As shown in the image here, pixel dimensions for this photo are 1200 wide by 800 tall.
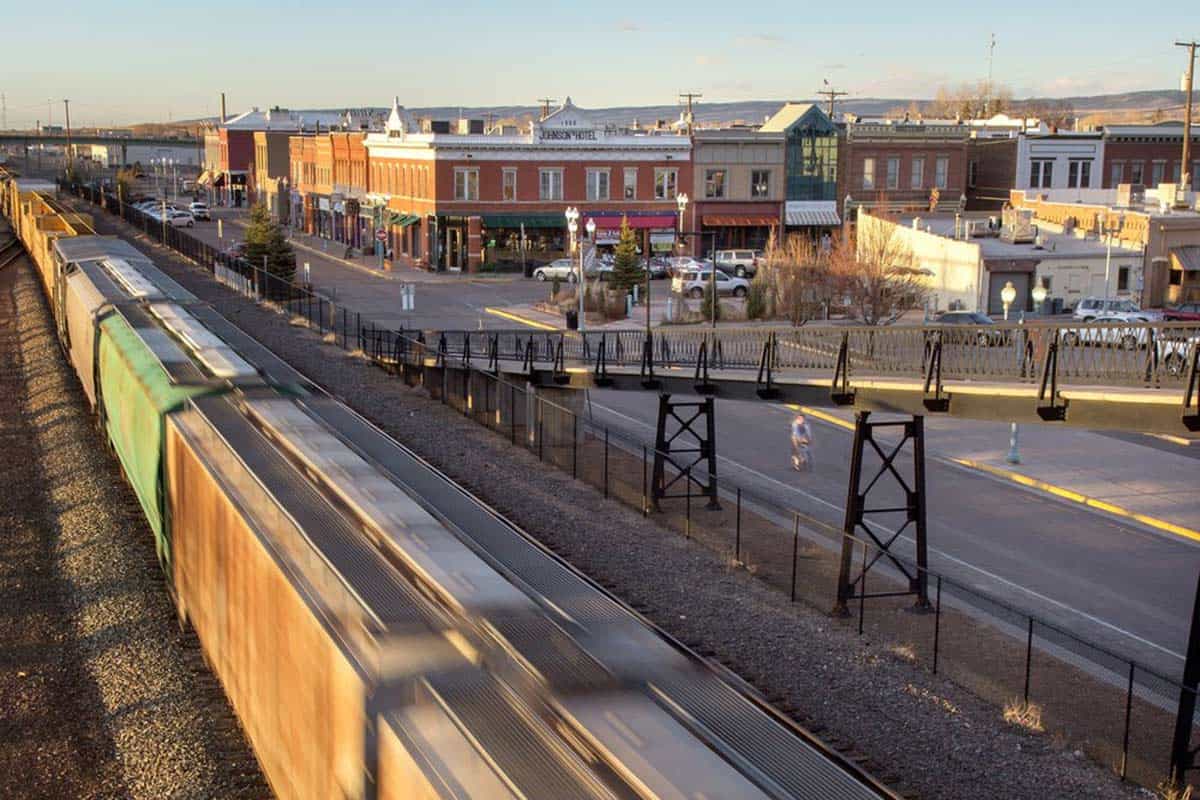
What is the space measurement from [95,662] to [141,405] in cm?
341

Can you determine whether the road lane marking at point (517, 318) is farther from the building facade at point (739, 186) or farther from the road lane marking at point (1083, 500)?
the road lane marking at point (1083, 500)

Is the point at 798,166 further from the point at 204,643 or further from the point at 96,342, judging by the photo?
the point at 204,643

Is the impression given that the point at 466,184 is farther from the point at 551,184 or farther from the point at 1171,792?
the point at 1171,792

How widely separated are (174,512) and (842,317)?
36.2m

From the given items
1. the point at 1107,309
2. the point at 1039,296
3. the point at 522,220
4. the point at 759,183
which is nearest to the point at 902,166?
the point at 759,183

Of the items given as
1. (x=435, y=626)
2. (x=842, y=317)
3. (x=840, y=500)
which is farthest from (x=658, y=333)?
(x=842, y=317)

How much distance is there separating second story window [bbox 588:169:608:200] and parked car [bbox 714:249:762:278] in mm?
7182

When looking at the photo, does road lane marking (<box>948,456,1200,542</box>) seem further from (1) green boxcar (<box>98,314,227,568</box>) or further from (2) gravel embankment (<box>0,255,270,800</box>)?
(2) gravel embankment (<box>0,255,270,800</box>)

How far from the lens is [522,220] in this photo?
66.9 meters

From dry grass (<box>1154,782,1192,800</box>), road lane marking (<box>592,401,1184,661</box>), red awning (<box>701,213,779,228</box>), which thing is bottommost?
road lane marking (<box>592,401,1184,661</box>)

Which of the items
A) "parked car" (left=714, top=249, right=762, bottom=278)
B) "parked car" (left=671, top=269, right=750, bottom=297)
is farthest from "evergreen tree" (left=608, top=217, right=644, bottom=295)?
"parked car" (left=714, top=249, right=762, bottom=278)

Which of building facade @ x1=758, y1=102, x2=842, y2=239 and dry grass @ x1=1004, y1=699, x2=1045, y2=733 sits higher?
building facade @ x1=758, y1=102, x2=842, y2=239

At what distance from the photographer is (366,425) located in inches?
699

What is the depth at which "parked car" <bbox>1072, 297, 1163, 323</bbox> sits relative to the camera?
45.4 metres
